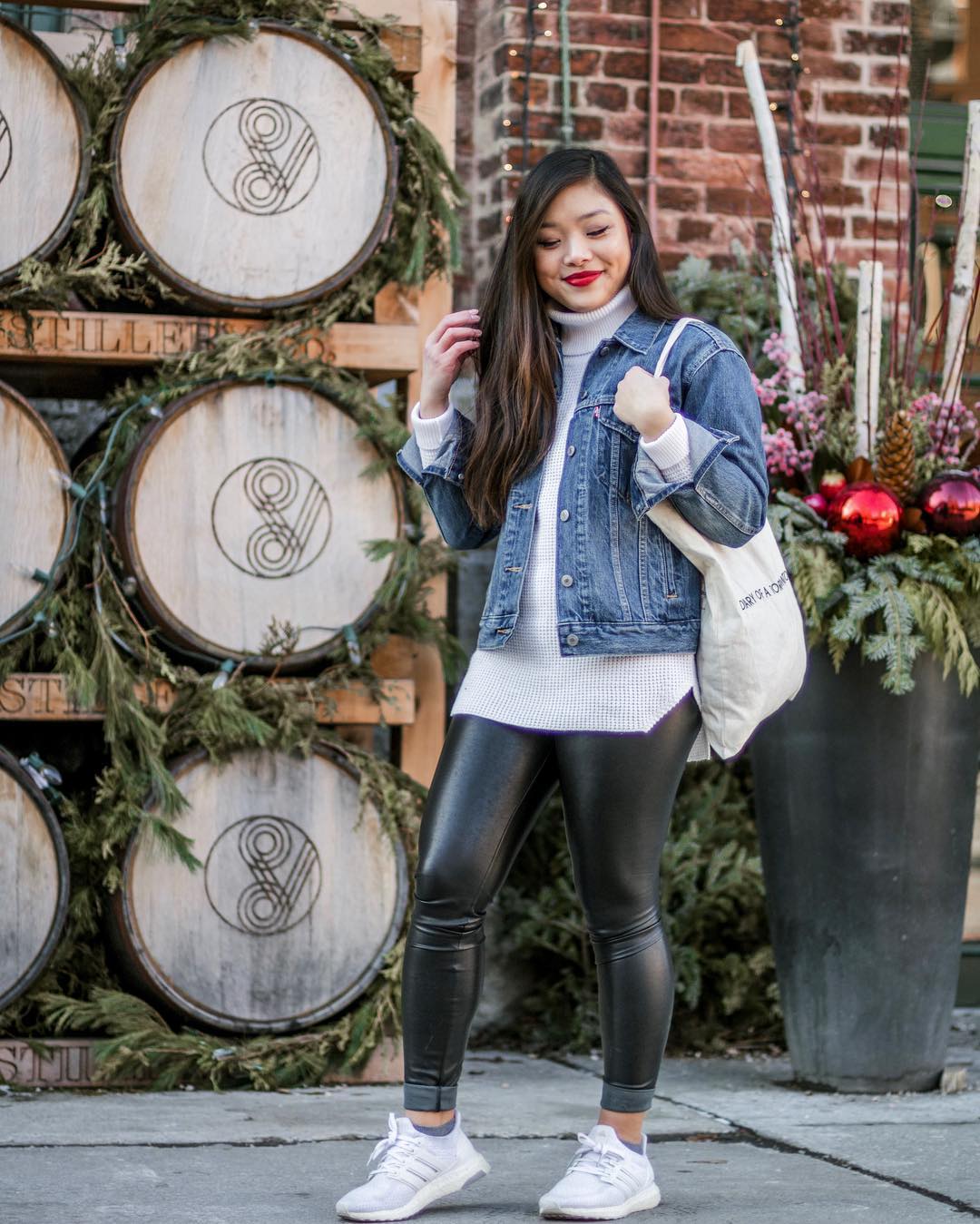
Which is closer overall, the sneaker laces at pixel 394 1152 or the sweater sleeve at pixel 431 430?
the sneaker laces at pixel 394 1152

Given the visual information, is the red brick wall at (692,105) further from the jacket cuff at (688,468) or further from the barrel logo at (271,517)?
the jacket cuff at (688,468)

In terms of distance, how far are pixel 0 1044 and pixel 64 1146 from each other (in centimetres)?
61

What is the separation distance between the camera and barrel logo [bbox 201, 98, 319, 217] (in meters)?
3.67

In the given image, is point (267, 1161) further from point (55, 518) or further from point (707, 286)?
point (707, 286)

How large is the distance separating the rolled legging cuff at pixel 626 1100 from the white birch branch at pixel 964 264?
1722 millimetres

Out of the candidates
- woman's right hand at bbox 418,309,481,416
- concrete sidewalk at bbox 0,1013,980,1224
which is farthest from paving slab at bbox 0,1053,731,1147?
woman's right hand at bbox 418,309,481,416

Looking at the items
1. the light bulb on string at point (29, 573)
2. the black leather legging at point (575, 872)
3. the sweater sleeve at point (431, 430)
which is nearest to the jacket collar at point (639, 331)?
the sweater sleeve at point (431, 430)

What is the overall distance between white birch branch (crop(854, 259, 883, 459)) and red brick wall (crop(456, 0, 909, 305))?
944 millimetres

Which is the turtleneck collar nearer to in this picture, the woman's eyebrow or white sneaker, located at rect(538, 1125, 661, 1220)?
the woman's eyebrow

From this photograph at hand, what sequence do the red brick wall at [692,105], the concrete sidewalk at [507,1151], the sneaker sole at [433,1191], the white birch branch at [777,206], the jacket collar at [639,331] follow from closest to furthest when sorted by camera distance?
the sneaker sole at [433,1191]
the concrete sidewalk at [507,1151]
the jacket collar at [639,331]
the white birch branch at [777,206]
the red brick wall at [692,105]

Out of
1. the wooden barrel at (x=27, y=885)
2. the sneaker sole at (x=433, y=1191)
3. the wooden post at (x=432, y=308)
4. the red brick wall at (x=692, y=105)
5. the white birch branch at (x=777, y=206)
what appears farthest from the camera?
the red brick wall at (x=692, y=105)

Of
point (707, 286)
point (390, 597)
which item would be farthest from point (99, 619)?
point (707, 286)

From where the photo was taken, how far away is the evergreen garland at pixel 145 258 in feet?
11.9

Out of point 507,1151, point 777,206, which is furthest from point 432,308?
point 507,1151
